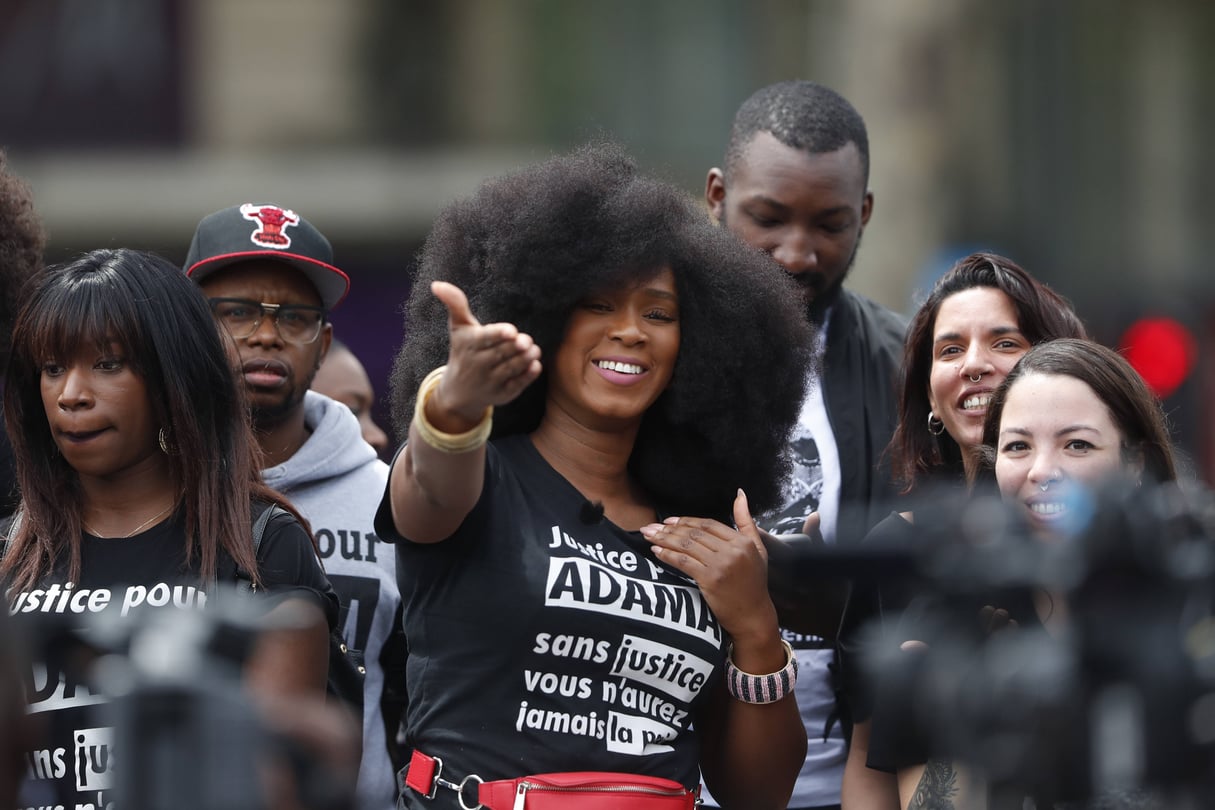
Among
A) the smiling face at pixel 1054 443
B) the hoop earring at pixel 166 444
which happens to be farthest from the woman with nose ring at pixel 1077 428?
A: the hoop earring at pixel 166 444

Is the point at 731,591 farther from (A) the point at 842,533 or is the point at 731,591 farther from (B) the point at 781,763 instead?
(A) the point at 842,533

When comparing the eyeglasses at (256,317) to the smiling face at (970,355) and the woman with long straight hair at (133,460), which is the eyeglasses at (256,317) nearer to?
the woman with long straight hair at (133,460)

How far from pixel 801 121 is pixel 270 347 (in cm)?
153

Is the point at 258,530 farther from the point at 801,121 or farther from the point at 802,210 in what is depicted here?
the point at 801,121

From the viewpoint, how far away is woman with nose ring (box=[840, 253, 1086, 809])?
412 centimetres

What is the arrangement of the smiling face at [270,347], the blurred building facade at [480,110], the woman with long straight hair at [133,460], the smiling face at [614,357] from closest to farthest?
the woman with long straight hair at [133,460] < the smiling face at [614,357] < the smiling face at [270,347] < the blurred building facade at [480,110]

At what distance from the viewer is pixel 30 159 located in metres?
14.5

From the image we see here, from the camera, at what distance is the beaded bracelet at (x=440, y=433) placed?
3.10 metres

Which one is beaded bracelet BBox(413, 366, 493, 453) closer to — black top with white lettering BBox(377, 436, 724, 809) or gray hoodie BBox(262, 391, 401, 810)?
black top with white lettering BBox(377, 436, 724, 809)

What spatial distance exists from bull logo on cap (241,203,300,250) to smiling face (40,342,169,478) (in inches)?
35.1

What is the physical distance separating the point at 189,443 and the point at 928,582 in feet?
5.66

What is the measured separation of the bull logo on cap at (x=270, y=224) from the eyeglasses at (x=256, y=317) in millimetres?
146

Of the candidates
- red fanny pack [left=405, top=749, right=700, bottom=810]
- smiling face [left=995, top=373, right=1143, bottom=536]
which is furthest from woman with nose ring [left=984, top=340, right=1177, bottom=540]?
red fanny pack [left=405, top=749, right=700, bottom=810]

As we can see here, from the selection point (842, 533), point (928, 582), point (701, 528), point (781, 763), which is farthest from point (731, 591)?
point (928, 582)
